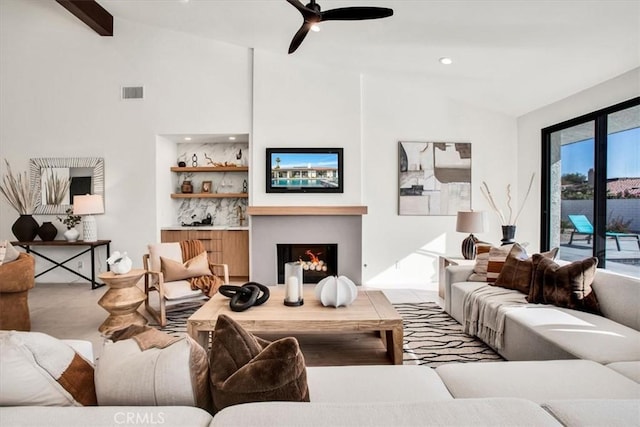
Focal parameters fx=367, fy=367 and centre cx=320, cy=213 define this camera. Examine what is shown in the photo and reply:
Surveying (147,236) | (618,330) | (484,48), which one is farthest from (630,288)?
(147,236)

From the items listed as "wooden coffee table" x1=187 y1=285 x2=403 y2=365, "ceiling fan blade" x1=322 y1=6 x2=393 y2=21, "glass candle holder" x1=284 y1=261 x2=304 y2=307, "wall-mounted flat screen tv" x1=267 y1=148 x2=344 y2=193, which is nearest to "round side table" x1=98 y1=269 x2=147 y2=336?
"wooden coffee table" x1=187 y1=285 x2=403 y2=365

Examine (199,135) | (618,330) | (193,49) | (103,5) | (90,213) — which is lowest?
(618,330)

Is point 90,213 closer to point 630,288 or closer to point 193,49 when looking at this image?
point 193,49

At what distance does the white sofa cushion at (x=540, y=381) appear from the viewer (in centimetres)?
148

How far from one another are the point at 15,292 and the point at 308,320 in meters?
2.73

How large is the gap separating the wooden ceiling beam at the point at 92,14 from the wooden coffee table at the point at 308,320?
14.3ft

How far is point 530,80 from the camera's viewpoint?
14.0ft

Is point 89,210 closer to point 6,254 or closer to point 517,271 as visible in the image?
point 6,254

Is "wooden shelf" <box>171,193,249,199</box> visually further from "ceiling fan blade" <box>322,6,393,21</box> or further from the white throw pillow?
the white throw pillow

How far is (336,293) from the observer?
8.96 feet

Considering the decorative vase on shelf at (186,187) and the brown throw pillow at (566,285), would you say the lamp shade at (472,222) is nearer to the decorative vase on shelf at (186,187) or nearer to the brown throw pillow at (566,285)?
the brown throw pillow at (566,285)

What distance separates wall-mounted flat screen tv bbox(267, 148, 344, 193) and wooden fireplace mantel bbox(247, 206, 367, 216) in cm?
26

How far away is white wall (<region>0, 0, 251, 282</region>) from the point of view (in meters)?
5.33

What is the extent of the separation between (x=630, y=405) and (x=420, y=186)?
462cm
